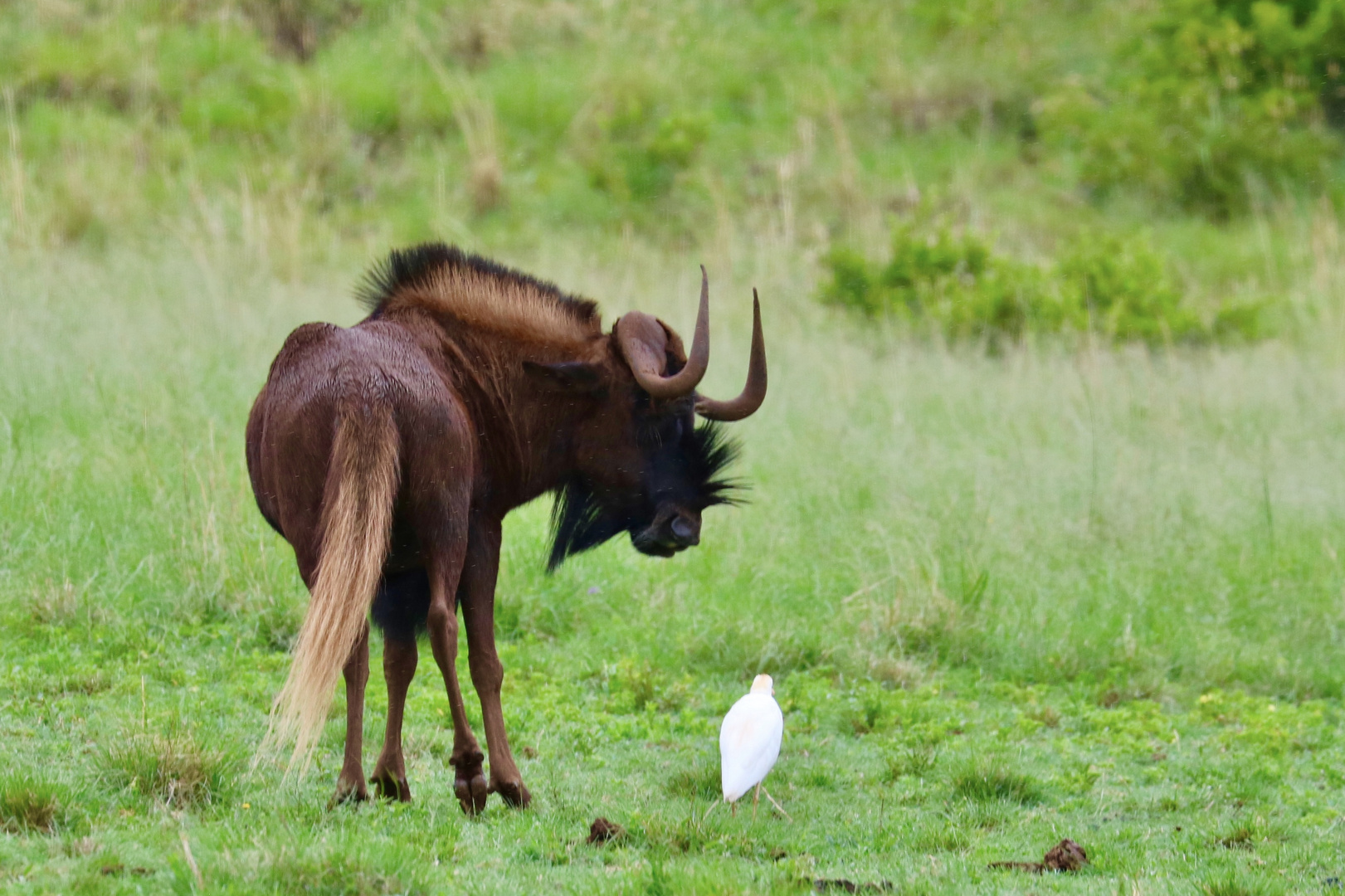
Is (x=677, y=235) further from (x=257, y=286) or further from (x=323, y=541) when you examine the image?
(x=323, y=541)

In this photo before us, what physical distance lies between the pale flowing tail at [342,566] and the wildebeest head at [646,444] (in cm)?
91

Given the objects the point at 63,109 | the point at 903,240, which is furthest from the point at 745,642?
the point at 63,109

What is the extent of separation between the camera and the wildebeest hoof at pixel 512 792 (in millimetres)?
4922

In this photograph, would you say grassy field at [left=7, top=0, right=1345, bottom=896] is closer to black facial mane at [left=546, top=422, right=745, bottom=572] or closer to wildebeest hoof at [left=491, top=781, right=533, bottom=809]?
wildebeest hoof at [left=491, top=781, right=533, bottom=809]

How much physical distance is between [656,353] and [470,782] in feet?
5.41

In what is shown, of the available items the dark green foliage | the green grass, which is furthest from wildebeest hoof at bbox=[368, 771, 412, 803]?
the dark green foliage

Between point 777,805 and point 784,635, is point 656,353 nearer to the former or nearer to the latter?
point 777,805

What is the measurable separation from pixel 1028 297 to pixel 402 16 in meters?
10.7

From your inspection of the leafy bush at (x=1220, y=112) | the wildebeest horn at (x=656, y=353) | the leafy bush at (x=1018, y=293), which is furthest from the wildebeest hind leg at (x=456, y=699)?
the leafy bush at (x=1220, y=112)

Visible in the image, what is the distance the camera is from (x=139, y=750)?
4871mm

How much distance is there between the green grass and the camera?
457cm

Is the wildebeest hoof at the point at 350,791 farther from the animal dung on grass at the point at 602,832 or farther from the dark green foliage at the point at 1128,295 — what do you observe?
the dark green foliage at the point at 1128,295

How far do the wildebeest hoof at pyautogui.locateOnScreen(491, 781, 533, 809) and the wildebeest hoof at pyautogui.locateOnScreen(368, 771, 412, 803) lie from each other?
0.29 metres

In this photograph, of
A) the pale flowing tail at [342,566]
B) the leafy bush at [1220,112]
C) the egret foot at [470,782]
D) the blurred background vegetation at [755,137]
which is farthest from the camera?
the leafy bush at [1220,112]
